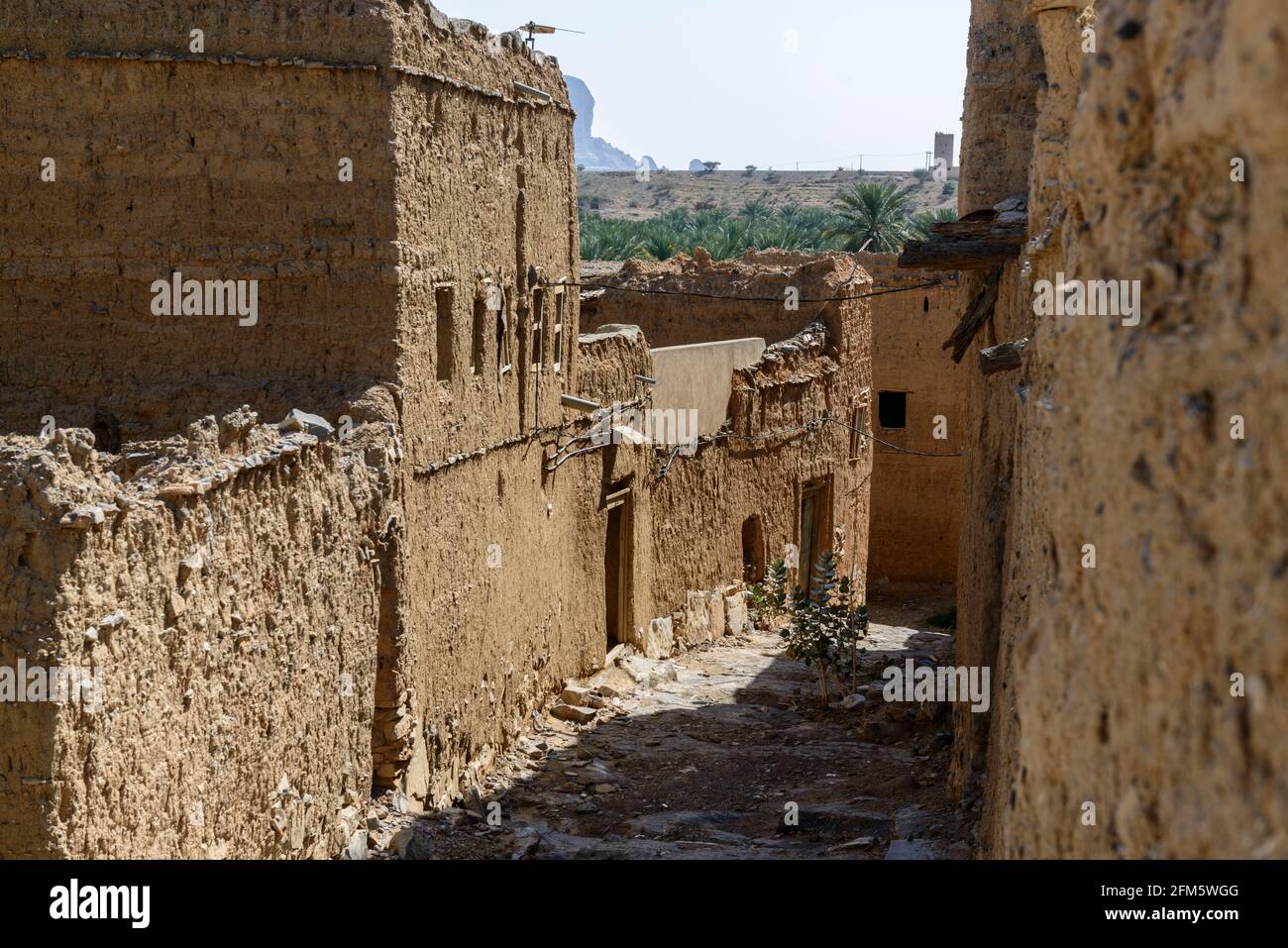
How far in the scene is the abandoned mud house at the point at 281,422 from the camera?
6113mm

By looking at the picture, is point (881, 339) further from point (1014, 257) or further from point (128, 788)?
point (128, 788)

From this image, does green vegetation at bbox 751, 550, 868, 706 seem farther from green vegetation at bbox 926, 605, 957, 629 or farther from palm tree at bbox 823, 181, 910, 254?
palm tree at bbox 823, 181, 910, 254

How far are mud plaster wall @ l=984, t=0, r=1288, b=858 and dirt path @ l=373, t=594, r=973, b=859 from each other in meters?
5.52

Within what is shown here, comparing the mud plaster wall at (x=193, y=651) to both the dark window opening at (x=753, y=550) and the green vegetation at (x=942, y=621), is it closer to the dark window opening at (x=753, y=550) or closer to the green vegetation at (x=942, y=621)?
the dark window opening at (x=753, y=550)

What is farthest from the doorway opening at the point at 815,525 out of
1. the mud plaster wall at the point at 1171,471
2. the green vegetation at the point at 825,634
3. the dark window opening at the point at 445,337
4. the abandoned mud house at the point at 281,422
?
the mud plaster wall at the point at 1171,471

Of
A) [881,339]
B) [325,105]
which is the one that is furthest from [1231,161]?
[881,339]

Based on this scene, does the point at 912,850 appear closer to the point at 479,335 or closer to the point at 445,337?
the point at 445,337

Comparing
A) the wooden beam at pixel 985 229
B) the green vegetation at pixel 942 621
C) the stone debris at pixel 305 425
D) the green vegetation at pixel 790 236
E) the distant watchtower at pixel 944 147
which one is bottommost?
the green vegetation at pixel 942 621

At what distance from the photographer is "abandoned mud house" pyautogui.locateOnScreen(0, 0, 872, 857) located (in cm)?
611

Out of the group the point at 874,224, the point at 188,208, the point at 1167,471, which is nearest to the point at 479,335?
the point at 188,208

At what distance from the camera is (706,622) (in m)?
18.0

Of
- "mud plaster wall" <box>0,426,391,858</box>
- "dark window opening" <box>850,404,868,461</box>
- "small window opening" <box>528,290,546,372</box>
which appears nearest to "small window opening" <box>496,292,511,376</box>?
"small window opening" <box>528,290,546,372</box>
